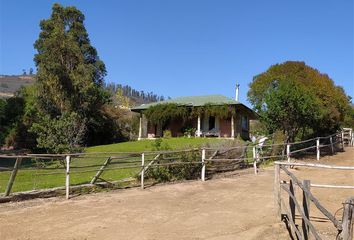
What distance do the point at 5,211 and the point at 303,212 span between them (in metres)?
6.74

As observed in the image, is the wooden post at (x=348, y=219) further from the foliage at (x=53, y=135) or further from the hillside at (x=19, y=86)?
the hillside at (x=19, y=86)

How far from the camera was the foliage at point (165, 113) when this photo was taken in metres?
37.3

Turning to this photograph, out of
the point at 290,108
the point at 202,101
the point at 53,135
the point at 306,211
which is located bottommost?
the point at 306,211

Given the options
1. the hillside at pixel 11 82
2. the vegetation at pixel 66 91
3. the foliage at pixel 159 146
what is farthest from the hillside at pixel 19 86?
the foliage at pixel 159 146

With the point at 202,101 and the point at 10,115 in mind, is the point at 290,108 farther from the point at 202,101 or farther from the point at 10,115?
the point at 10,115

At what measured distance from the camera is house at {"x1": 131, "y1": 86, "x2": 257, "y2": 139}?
1422 inches

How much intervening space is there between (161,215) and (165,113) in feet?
90.7

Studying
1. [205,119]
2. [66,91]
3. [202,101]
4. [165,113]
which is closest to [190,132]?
[205,119]

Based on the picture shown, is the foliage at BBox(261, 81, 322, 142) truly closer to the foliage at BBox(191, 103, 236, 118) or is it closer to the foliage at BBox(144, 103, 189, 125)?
the foliage at BBox(191, 103, 236, 118)

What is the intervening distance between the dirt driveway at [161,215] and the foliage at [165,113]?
23.2 m

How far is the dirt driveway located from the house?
22091mm

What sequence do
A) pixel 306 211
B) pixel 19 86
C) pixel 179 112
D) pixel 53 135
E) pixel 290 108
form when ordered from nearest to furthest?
pixel 306 211 < pixel 53 135 < pixel 290 108 < pixel 179 112 < pixel 19 86

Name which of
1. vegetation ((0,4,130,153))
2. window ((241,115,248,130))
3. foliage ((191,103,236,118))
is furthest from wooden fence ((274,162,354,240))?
window ((241,115,248,130))

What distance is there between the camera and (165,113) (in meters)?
37.6
